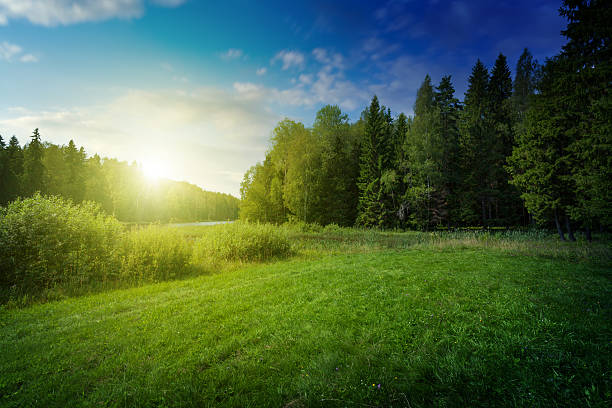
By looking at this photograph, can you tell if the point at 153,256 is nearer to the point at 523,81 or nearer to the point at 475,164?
the point at 475,164

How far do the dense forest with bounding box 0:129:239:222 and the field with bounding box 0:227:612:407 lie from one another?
13755 millimetres

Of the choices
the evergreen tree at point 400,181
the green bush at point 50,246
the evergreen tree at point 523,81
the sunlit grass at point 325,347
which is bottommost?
the sunlit grass at point 325,347

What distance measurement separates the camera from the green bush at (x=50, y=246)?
7074 millimetres

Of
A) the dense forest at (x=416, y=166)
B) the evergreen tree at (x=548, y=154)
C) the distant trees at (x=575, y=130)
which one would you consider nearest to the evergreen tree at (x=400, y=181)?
the dense forest at (x=416, y=166)

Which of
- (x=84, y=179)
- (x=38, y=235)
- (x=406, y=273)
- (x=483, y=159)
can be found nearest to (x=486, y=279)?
(x=406, y=273)

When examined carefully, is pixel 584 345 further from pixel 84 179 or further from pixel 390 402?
pixel 84 179

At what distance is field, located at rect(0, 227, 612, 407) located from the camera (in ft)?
8.89

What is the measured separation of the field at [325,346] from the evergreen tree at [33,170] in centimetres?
4624

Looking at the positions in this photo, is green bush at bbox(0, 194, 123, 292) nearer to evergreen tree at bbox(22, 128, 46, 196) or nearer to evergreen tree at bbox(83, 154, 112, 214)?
evergreen tree at bbox(22, 128, 46, 196)

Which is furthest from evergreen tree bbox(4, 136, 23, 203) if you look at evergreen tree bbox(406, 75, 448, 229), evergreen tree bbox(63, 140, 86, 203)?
evergreen tree bbox(406, 75, 448, 229)

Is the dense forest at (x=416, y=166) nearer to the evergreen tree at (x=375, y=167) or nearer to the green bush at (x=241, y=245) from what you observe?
the evergreen tree at (x=375, y=167)

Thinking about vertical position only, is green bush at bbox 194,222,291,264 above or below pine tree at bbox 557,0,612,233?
below

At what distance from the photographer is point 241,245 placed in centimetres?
1254

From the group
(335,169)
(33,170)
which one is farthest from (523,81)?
(33,170)
